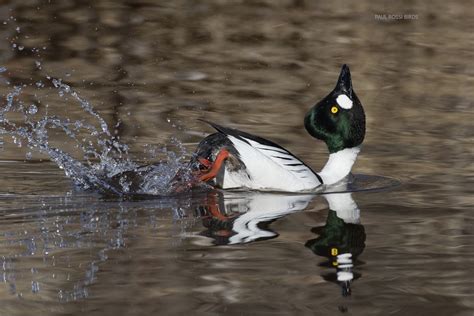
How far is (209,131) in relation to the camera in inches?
467

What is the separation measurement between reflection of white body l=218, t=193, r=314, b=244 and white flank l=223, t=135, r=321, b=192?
0.09 m

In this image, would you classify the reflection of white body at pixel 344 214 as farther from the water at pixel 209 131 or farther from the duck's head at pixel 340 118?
the duck's head at pixel 340 118

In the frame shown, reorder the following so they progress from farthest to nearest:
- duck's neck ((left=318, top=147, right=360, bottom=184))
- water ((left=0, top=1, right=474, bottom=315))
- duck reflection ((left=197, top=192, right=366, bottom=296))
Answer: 1. duck's neck ((left=318, top=147, right=360, bottom=184))
2. duck reflection ((left=197, top=192, right=366, bottom=296))
3. water ((left=0, top=1, right=474, bottom=315))

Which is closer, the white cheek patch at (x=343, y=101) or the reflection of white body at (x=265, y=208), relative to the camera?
the reflection of white body at (x=265, y=208)

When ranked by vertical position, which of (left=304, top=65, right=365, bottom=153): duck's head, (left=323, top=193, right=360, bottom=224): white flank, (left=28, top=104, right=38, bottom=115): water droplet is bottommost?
(left=323, top=193, right=360, bottom=224): white flank

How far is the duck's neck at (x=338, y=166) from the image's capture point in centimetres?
967

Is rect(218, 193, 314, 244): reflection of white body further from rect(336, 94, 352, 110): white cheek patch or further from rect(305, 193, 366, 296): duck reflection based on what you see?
rect(336, 94, 352, 110): white cheek patch

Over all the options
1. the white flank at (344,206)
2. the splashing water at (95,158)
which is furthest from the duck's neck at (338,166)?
the splashing water at (95,158)

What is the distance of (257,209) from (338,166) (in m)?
1.32

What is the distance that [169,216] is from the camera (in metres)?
8.29

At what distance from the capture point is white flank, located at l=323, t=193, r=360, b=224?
27.5 feet

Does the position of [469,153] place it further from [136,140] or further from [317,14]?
[317,14]

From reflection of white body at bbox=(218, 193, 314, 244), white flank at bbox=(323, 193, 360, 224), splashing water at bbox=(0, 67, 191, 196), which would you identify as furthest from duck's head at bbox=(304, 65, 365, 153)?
splashing water at bbox=(0, 67, 191, 196)

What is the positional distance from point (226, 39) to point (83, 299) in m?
11.8
